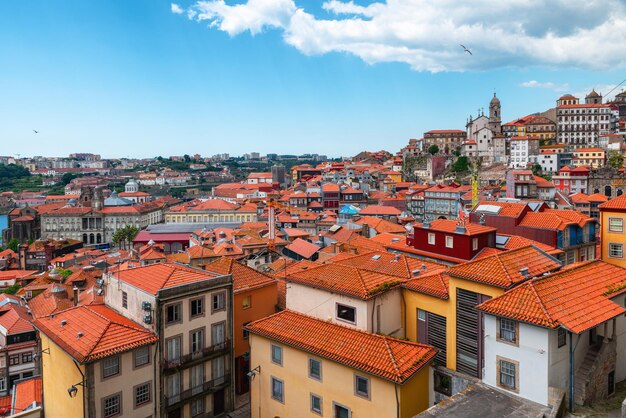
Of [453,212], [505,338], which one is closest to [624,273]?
[505,338]

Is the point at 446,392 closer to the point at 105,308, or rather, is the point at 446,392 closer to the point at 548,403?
the point at 548,403

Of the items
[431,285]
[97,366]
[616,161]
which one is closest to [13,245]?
[97,366]

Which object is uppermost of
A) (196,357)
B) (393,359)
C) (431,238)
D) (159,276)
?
(431,238)

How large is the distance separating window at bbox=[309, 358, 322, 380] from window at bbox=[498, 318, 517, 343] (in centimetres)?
615

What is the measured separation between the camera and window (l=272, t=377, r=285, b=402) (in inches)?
711

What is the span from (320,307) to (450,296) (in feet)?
17.9

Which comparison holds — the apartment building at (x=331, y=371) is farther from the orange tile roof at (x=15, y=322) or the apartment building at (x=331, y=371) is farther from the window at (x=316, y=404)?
the orange tile roof at (x=15, y=322)

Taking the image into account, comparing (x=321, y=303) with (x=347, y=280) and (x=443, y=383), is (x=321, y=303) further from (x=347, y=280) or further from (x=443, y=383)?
(x=443, y=383)

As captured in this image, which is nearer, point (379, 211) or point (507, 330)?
point (507, 330)

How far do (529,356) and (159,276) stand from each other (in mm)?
14839

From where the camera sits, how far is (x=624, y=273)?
16.8 metres

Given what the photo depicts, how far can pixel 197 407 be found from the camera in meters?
20.6

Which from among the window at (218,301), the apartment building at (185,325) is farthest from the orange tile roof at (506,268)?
the apartment building at (185,325)

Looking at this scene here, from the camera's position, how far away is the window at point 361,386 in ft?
50.2
